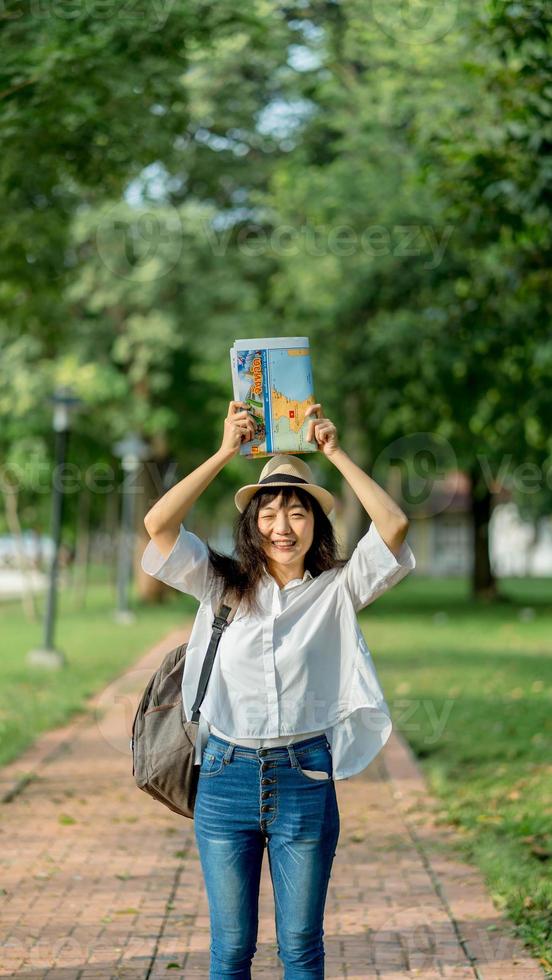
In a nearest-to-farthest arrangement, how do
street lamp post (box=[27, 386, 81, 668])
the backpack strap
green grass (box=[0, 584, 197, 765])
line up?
the backpack strap → green grass (box=[0, 584, 197, 765]) → street lamp post (box=[27, 386, 81, 668])

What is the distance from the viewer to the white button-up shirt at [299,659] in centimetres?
365

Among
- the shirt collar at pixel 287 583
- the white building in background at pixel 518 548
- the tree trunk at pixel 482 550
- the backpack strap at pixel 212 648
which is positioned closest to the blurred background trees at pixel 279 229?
the tree trunk at pixel 482 550

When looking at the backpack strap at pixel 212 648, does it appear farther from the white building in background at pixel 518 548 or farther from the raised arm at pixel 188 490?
the white building in background at pixel 518 548

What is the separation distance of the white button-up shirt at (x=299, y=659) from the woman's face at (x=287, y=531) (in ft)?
0.20

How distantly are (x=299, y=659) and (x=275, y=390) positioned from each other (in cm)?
76

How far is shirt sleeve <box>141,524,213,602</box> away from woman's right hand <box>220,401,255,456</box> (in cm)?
28

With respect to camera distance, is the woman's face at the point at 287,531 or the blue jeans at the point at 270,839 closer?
the blue jeans at the point at 270,839

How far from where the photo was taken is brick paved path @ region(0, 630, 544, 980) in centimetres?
508

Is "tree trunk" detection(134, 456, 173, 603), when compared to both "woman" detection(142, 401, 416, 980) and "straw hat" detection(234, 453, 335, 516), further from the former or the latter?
"woman" detection(142, 401, 416, 980)

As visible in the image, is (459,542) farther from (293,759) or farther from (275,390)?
(293,759)

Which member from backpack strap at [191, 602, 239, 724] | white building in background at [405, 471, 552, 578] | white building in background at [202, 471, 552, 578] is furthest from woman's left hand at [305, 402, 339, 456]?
white building in background at [405, 471, 552, 578]

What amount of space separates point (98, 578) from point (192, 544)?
54890mm

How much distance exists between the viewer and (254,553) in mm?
3832

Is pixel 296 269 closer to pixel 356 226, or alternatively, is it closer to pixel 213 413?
pixel 356 226
